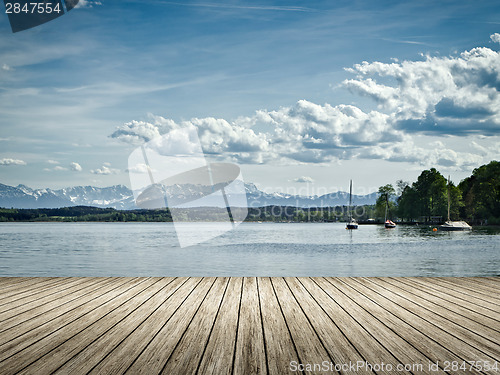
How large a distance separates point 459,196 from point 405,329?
7354 centimetres

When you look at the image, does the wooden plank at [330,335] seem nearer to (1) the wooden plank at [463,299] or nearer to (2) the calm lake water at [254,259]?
(1) the wooden plank at [463,299]

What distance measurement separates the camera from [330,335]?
3.76 meters

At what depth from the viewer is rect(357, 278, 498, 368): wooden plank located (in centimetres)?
336

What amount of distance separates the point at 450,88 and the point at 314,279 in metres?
93.9

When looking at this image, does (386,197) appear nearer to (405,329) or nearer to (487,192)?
(487,192)

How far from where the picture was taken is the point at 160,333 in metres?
3.83

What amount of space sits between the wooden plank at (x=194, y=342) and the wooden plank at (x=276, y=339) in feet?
1.63

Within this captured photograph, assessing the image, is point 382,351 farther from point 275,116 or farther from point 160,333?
point 275,116

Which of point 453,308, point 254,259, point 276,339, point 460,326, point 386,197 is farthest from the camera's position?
point 386,197

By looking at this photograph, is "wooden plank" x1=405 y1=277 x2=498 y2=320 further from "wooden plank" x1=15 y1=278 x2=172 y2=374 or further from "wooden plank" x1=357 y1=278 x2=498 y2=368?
"wooden plank" x1=15 y1=278 x2=172 y2=374

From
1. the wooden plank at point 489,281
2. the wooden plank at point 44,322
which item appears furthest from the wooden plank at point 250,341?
the wooden plank at point 489,281

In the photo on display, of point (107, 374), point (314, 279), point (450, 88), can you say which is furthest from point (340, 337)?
point (450, 88)

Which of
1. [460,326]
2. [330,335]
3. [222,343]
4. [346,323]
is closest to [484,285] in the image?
[460,326]

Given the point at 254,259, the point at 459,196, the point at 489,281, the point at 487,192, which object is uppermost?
the point at 487,192
